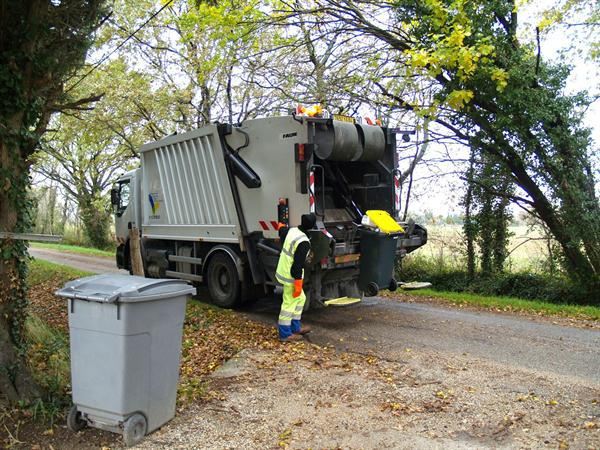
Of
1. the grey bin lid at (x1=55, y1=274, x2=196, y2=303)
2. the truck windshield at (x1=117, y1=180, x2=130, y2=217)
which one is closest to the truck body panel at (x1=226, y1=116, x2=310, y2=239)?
the grey bin lid at (x1=55, y1=274, x2=196, y2=303)

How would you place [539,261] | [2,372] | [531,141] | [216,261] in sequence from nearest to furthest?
[2,372]
[216,261]
[531,141]
[539,261]

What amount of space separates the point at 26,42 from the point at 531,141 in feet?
27.3

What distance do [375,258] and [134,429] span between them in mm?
4087

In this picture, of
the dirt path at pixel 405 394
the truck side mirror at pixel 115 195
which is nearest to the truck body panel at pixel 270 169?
the dirt path at pixel 405 394

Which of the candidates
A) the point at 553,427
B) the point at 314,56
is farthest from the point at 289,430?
the point at 314,56

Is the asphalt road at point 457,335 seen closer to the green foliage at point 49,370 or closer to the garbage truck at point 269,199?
the garbage truck at point 269,199

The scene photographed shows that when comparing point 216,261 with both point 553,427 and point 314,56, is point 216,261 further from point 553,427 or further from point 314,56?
point 314,56

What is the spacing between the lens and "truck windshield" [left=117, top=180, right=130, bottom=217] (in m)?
10.6

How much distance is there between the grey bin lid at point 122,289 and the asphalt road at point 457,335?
268cm

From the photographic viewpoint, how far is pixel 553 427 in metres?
3.61

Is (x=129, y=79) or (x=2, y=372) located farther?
(x=129, y=79)

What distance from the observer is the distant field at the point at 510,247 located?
10.3 m

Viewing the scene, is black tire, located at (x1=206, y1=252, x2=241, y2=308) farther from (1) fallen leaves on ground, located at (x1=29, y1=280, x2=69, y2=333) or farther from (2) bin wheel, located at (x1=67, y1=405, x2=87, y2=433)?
(2) bin wheel, located at (x1=67, y1=405, x2=87, y2=433)

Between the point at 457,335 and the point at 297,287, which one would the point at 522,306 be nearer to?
the point at 457,335
